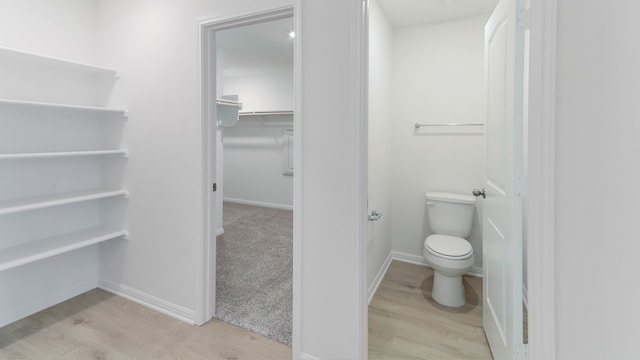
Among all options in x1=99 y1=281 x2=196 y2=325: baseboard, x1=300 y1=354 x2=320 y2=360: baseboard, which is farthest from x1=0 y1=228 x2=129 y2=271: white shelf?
x1=300 y1=354 x2=320 y2=360: baseboard

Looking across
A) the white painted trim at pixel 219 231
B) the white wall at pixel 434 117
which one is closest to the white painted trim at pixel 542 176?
the white wall at pixel 434 117

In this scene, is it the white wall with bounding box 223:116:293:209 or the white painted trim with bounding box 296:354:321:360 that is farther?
the white wall with bounding box 223:116:293:209

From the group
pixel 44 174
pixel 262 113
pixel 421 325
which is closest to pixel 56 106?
pixel 44 174

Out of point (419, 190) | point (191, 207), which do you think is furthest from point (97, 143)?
point (419, 190)

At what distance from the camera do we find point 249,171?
6.00 m

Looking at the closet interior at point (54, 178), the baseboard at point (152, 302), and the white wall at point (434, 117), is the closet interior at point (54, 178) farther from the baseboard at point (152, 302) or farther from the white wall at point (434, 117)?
the white wall at point (434, 117)

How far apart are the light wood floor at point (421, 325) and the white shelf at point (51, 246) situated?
7.00 feet

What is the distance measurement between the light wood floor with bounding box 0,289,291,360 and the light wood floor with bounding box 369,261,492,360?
0.67m

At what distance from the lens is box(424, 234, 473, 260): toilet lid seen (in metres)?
2.15

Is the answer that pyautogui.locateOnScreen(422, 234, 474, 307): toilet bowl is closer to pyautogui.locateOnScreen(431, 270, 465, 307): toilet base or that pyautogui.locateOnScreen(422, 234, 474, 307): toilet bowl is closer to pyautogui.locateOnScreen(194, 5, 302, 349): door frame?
pyautogui.locateOnScreen(431, 270, 465, 307): toilet base

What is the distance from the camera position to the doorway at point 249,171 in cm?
203

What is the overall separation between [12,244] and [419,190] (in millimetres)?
3368

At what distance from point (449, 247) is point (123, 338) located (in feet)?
7.83

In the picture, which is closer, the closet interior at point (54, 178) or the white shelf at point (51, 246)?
the white shelf at point (51, 246)
